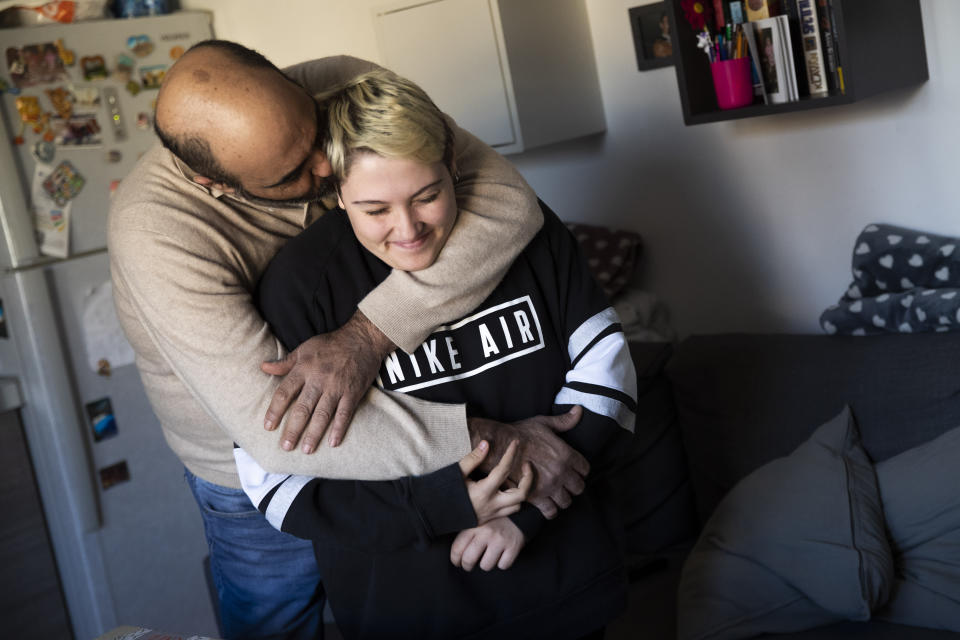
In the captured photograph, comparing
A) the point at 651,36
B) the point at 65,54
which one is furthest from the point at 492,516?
the point at 65,54

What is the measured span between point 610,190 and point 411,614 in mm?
1603

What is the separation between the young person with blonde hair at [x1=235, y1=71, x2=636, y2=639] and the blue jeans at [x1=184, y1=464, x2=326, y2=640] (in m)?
0.28

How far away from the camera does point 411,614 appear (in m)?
1.26

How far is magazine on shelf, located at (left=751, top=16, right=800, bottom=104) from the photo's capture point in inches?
75.0

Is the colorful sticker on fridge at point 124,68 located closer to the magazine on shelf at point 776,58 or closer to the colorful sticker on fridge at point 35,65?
the colorful sticker on fridge at point 35,65

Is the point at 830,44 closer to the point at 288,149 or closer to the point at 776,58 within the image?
the point at 776,58

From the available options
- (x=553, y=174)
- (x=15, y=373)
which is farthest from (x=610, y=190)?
(x=15, y=373)

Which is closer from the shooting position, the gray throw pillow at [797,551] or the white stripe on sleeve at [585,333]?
the white stripe on sleeve at [585,333]

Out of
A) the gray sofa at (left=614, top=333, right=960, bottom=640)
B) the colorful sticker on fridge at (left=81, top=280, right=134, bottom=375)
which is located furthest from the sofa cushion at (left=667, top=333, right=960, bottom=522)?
the colorful sticker on fridge at (left=81, top=280, right=134, bottom=375)

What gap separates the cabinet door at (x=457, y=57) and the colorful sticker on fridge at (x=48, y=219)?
1034 mm

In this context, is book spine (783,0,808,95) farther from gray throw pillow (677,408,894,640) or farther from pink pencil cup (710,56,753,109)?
gray throw pillow (677,408,894,640)

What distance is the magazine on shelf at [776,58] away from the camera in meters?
1.91

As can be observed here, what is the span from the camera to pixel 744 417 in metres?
2.12

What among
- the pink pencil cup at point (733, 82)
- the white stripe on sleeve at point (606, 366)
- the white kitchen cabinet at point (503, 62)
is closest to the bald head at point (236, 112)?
the white stripe on sleeve at point (606, 366)
